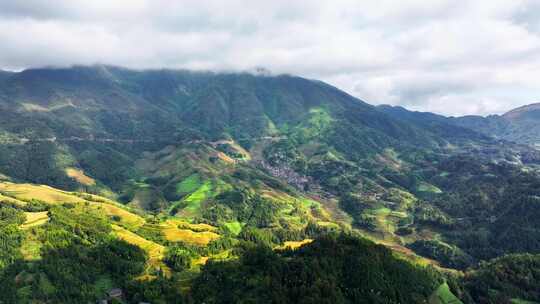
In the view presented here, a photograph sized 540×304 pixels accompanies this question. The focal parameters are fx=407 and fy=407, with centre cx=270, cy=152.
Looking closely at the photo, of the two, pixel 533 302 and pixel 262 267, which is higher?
pixel 262 267

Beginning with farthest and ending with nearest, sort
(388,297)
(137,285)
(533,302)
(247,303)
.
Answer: (533,302), (137,285), (388,297), (247,303)

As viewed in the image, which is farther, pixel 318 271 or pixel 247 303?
pixel 318 271

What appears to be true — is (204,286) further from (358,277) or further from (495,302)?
(495,302)

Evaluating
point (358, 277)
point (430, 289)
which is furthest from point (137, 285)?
point (430, 289)

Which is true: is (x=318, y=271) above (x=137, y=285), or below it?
above

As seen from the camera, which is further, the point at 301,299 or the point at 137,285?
the point at 137,285

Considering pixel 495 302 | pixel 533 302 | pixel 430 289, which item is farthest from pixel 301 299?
pixel 533 302

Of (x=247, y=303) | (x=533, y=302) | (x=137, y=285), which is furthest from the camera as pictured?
(x=533, y=302)

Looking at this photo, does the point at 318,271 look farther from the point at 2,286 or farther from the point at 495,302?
the point at 2,286
